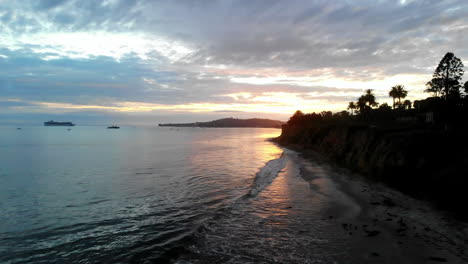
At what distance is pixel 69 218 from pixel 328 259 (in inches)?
453

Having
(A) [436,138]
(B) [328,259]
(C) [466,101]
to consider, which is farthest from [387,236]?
(C) [466,101]

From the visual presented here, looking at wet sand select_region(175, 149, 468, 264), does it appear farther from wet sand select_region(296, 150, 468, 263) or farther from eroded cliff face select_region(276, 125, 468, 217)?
eroded cliff face select_region(276, 125, 468, 217)

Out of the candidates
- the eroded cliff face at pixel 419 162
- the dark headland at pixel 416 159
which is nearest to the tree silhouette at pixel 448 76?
the dark headland at pixel 416 159

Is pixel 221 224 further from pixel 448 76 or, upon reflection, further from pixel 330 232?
pixel 448 76

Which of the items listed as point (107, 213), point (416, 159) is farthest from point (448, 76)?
point (107, 213)

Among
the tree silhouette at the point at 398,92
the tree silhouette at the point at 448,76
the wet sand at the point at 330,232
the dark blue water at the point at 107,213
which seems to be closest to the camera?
the wet sand at the point at 330,232

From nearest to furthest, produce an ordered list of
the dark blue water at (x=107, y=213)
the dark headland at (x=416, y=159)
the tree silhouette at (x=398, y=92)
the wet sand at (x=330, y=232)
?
1. the wet sand at (x=330, y=232)
2. the dark blue water at (x=107, y=213)
3. the dark headland at (x=416, y=159)
4. the tree silhouette at (x=398, y=92)

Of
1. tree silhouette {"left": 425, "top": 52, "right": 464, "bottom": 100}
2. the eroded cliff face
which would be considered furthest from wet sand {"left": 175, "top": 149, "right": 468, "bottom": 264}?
tree silhouette {"left": 425, "top": 52, "right": 464, "bottom": 100}

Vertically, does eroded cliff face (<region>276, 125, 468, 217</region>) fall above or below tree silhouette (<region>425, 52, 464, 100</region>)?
below

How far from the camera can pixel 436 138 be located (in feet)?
56.6

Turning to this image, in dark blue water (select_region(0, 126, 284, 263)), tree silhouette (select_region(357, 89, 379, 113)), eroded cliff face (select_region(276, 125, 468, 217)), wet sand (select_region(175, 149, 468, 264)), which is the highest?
tree silhouette (select_region(357, 89, 379, 113))

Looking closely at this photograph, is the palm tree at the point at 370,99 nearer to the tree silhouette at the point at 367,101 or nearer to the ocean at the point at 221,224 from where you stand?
the tree silhouette at the point at 367,101

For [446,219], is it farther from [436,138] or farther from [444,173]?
[436,138]

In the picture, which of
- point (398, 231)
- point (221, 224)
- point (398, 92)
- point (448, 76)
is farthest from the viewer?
point (398, 92)
